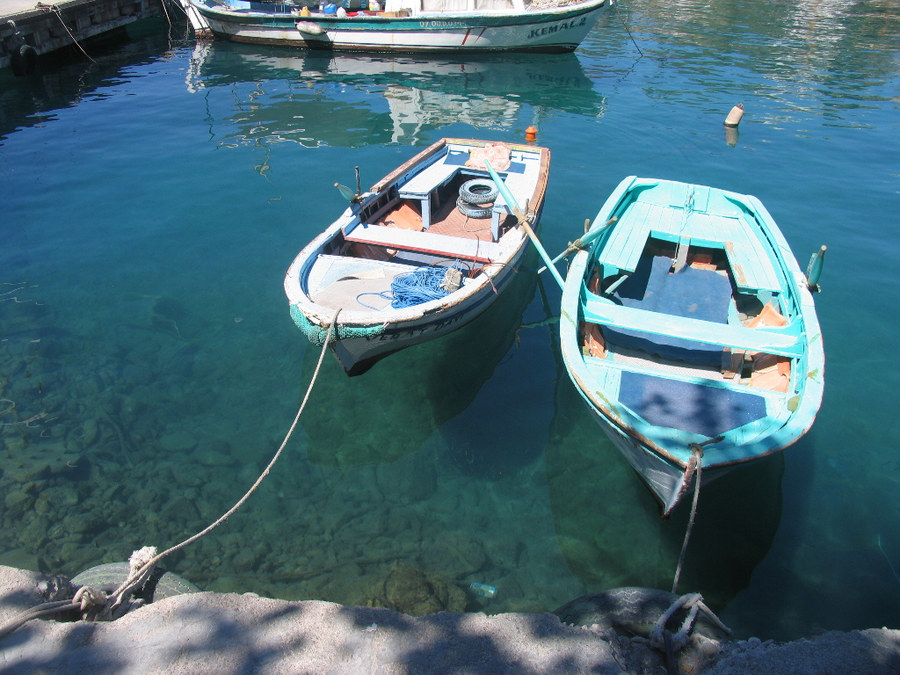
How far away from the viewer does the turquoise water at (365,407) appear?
5.83m

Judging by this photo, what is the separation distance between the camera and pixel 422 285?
23.9 feet

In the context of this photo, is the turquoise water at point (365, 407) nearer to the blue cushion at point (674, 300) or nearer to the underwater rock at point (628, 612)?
the underwater rock at point (628, 612)

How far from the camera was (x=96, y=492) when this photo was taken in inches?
254

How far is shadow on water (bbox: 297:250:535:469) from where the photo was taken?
711 cm

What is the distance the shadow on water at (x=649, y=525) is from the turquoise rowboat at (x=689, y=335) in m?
0.79

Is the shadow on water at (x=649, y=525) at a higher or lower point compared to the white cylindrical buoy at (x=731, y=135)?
lower

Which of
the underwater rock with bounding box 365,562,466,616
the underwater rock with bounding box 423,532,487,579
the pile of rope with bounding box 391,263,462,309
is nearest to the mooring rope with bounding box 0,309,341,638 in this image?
the underwater rock with bounding box 365,562,466,616

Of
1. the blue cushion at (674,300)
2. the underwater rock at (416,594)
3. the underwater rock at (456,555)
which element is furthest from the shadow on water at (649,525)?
the blue cushion at (674,300)

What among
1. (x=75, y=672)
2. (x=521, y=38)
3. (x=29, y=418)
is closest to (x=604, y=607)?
(x=75, y=672)

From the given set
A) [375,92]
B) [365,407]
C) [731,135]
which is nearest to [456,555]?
[365,407]

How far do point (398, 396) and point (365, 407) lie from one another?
1.62 ft

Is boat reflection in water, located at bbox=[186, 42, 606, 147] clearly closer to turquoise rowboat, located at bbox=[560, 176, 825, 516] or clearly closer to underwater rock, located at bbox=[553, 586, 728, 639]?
turquoise rowboat, located at bbox=[560, 176, 825, 516]

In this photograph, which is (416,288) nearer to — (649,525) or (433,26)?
(649,525)

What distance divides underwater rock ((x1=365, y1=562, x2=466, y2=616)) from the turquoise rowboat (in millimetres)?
2343
